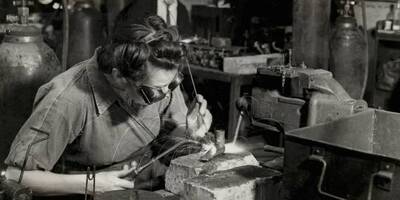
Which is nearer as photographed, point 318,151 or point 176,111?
point 318,151

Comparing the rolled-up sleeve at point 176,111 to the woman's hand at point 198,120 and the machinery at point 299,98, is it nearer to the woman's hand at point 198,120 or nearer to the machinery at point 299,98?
the woman's hand at point 198,120

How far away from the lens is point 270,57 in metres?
4.98

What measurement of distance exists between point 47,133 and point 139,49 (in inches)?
23.2

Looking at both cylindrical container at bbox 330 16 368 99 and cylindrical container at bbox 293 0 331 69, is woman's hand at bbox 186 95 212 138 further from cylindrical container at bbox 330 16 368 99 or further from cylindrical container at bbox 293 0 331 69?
cylindrical container at bbox 330 16 368 99

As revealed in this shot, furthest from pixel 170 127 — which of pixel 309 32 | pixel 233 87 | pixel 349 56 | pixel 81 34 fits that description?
pixel 81 34

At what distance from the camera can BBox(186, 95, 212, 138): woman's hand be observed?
9.40 ft

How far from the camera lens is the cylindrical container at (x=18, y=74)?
3912 millimetres

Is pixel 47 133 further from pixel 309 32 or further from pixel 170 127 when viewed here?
pixel 309 32

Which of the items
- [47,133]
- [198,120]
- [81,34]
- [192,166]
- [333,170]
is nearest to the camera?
[333,170]

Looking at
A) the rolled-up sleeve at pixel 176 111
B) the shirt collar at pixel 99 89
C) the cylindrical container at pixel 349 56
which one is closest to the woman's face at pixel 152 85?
the shirt collar at pixel 99 89

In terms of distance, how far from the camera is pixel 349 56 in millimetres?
5504

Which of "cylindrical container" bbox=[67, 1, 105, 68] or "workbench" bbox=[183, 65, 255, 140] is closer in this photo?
"workbench" bbox=[183, 65, 255, 140]

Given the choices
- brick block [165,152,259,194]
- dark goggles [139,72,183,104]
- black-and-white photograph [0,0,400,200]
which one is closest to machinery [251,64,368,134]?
black-and-white photograph [0,0,400,200]

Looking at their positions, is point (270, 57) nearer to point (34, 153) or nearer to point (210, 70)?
point (210, 70)
